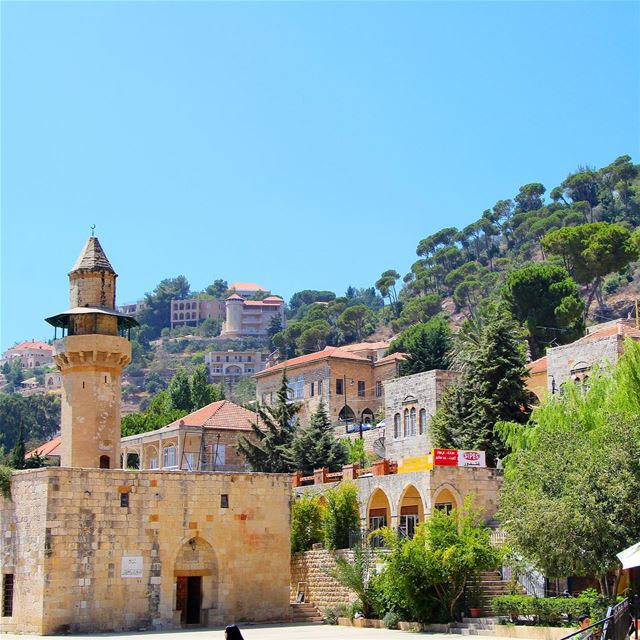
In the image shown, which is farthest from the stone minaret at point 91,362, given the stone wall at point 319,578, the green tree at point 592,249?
the green tree at point 592,249

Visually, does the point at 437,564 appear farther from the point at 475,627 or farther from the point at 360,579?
the point at 360,579

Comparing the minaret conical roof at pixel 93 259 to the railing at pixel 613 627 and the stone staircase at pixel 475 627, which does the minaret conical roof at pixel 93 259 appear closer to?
the stone staircase at pixel 475 627

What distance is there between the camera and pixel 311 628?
29.4 m

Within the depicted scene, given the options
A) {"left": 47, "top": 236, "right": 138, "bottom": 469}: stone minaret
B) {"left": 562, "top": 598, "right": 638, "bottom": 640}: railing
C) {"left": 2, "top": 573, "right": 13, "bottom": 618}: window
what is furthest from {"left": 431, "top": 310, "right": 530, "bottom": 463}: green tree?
{"left": 562, "top": 598, "right": 638, "bottom": 640}: railing

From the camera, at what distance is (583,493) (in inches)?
945

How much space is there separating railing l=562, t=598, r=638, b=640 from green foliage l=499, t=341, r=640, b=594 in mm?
5748

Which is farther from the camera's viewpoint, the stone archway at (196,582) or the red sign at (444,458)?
the red sign at (444,458)

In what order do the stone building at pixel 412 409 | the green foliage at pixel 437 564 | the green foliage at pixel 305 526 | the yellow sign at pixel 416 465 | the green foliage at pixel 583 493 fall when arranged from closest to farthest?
the green foliage at pixel 583 493 < the green foliage at pixel 437 564 < the yellow sign at pixel 416 465 < the green foliage at pixel 305 526 < the stone building at pixel 412 409

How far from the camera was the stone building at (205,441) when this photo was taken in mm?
52469

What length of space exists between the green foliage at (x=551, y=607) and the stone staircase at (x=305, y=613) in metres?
7.51

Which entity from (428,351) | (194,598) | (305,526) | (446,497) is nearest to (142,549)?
(194,598)

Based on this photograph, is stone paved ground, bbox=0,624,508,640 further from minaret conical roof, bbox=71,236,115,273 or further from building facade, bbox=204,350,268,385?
building facade, bbox=204,350,268,385

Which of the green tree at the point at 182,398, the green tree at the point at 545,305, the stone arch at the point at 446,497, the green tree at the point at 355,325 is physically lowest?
the stone arch at the point at 446,497

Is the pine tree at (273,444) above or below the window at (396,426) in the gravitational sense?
below
